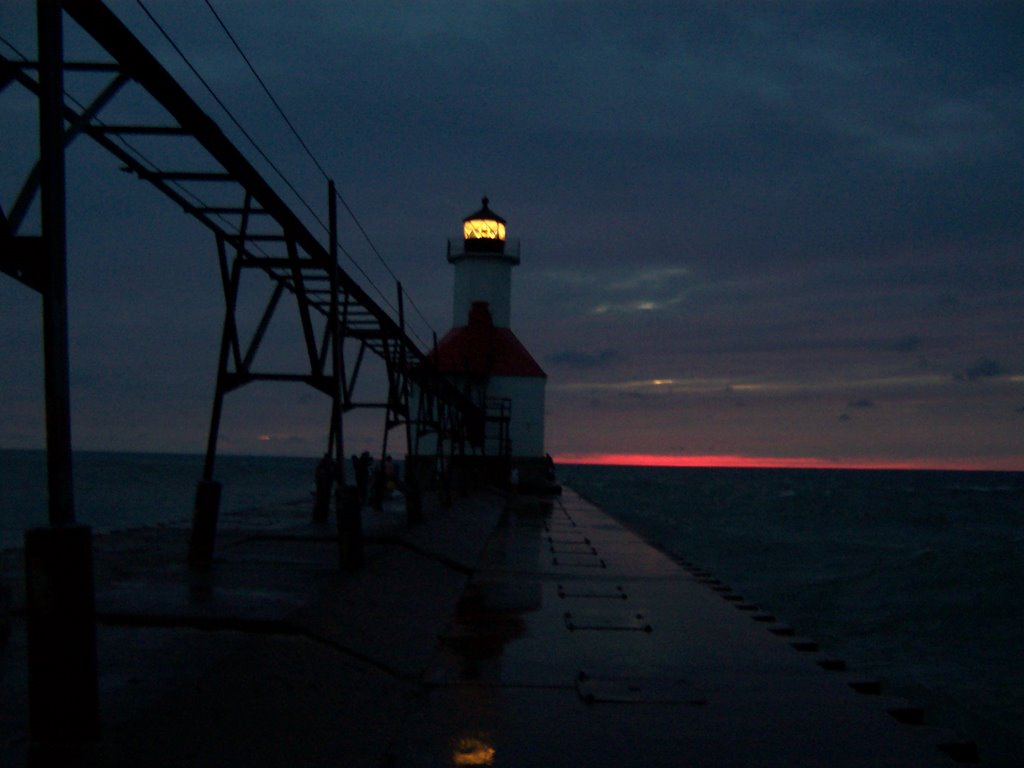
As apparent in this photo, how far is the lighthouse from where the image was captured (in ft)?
186

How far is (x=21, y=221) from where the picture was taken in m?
6.46

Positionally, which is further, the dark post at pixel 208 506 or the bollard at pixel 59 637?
the dark post at pixel 208 506

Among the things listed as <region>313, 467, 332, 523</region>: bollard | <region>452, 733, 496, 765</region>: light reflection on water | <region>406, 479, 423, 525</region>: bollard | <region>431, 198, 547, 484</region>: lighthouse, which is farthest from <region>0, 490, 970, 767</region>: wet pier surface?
<region>431, 198, 547, 484</region>: lighthouse

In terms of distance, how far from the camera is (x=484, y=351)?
5738 cm

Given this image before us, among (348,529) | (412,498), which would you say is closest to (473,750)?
(348,529)

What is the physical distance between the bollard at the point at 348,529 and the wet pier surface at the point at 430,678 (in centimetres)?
24

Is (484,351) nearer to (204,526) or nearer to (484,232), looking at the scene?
(484,232)

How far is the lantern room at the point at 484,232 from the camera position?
6016 cm

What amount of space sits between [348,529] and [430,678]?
5.05 metres

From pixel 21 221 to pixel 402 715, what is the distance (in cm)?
465

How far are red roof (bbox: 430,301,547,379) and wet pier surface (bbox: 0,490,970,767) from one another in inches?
1605

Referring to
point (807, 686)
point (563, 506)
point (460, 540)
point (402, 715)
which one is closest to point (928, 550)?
point (563, 506)

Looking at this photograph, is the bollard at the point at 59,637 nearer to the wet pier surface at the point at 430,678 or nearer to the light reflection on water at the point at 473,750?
the wet pier surface at the point at 430,678

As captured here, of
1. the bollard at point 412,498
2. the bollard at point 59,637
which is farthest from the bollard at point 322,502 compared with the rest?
the bollard at point 59,637
